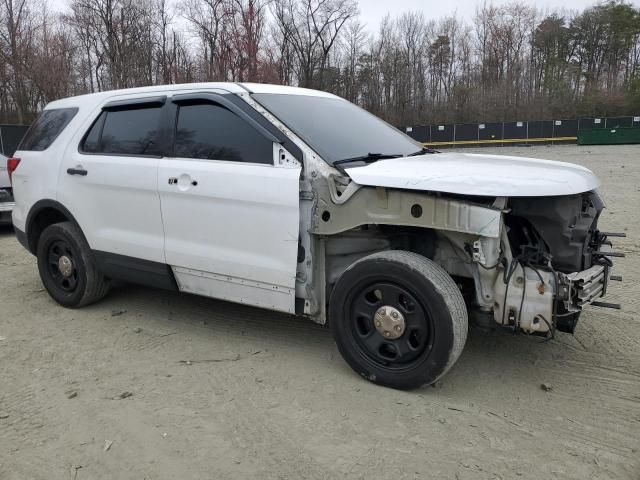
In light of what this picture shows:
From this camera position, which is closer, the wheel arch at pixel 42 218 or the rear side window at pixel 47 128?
the wheel arch at pixel 42 218

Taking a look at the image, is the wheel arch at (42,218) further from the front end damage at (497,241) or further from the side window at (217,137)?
the front end damage at (497,241)

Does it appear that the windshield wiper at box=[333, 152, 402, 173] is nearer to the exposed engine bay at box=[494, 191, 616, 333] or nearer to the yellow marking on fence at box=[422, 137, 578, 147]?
the exposed engine bay at box=[494, 191, 616, 333]

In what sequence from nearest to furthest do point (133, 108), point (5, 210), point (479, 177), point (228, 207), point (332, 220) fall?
point (479, 177) < point (332, 220) < point (228, 207) < point (133, 108) < point (5, 210)

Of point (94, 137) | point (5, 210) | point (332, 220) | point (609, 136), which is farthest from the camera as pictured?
point (609, 136)

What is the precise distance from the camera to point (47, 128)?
498 centimetres

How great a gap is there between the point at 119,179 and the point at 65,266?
118 centimetres

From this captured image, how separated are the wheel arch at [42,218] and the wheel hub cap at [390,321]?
2904mm

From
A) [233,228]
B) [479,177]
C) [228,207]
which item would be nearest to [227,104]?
[228,207]

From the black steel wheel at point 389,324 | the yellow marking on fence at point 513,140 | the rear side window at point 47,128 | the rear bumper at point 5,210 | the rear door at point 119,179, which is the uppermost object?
the yellow marking on fence at point 513,140

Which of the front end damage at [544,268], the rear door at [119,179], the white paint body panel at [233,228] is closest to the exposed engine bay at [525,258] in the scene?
the front end damage at [544,268]

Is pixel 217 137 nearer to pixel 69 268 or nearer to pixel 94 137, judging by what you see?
pixel 94 137

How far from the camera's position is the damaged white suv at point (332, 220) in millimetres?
2982

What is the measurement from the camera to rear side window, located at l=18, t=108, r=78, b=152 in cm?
481

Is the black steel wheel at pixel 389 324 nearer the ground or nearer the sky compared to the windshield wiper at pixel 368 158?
nearer the ground
